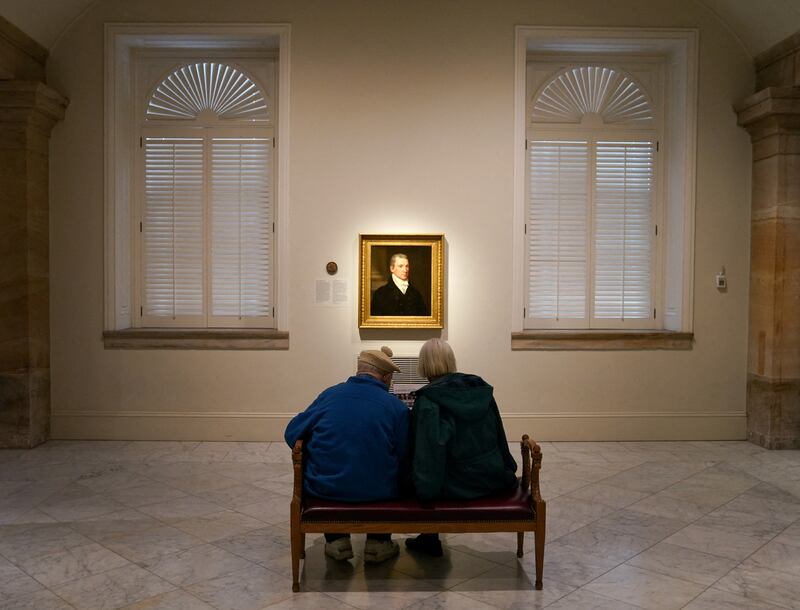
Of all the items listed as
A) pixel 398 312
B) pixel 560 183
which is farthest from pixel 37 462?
pixel 560 183

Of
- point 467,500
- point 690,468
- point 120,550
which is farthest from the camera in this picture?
point 690,468

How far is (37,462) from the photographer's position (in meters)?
7.20

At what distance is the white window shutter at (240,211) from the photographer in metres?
8.51

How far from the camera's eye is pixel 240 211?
8.52 m

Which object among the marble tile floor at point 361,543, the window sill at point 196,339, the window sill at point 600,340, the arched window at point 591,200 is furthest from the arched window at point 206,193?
the arched window at point 591,200

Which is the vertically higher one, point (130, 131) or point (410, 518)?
point (130, 131)

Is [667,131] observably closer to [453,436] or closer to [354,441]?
[453,436]

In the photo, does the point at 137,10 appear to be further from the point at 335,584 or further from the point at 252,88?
the point at 335,584

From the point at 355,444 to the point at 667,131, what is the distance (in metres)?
6.23

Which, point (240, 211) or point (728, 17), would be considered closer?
point (728, 17)

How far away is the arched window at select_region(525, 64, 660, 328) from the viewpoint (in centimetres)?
856

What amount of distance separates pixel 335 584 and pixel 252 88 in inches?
237

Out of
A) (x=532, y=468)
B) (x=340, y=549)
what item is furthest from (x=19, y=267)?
(x=532, y=468)

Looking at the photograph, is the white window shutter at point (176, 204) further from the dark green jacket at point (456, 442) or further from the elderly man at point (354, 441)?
the dark green jacket at point (456, 442)
